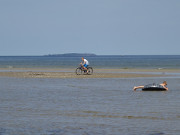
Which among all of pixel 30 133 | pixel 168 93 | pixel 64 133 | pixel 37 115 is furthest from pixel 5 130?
pixel 168 93

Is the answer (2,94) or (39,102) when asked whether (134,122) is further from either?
(2,94)

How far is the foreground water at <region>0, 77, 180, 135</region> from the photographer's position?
14.7m

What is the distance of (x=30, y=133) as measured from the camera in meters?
14.1

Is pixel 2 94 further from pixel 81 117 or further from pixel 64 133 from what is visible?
pixel 64 133

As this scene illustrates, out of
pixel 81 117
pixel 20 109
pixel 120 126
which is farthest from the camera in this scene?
pixel 20 109

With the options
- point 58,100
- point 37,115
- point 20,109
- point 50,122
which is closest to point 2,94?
point 58,100

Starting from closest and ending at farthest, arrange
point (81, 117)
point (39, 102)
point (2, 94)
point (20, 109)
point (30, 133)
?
point (30, 133) → point (81, 117) → point (20, 109) → point (39, 102) → point (2, 94)

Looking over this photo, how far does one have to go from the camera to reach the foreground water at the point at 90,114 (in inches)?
579

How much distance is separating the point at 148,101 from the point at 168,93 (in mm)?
4561

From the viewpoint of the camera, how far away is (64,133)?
1415cm

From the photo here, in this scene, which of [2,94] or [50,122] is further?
[2,94]

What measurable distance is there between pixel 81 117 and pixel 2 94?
10.1 m

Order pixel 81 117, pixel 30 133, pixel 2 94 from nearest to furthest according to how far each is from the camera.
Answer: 1. pixel 30 133
2. pixel 81 117
3. pixel 2 94

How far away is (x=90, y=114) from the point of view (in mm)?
18078
